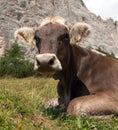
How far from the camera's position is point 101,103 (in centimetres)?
960

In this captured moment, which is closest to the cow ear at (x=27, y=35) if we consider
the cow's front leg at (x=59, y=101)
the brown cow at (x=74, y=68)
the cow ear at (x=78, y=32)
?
the brown cow at (x=74, y=68)

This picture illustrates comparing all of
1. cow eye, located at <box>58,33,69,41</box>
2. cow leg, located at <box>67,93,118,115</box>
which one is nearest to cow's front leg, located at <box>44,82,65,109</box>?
cow leg, located at <box>67,93,118,115</box>

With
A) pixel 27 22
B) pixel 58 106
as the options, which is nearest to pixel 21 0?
pixel 27 22

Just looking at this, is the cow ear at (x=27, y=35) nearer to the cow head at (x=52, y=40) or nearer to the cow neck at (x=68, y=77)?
the cow head at (x=52, y=40)

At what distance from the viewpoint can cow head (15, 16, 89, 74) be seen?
29.1 feet

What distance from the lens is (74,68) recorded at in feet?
36.5

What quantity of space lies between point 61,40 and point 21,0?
45.5 meters

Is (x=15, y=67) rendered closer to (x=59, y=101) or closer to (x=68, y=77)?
(x=59, y=101)

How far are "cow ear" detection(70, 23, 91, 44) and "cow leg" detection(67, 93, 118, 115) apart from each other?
61.0 inches

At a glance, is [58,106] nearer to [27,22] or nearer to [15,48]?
[15,48]

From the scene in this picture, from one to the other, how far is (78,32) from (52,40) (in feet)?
4.06

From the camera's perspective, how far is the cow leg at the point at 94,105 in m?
9.39

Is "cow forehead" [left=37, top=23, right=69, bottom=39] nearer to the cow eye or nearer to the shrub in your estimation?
the cow eye

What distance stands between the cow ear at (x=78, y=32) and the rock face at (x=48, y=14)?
31.0m
